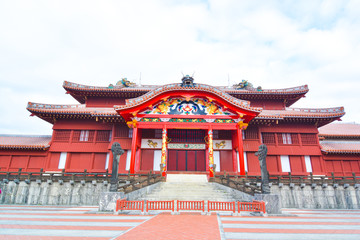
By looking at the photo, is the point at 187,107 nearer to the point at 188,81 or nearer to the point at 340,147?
the point at 188,81

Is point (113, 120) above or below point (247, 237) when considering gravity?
above

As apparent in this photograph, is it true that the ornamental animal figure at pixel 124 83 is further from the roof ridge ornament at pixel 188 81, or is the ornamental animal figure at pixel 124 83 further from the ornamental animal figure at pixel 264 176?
the ornamental animal figure at pixel 264 176

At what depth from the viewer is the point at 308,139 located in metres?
17.8

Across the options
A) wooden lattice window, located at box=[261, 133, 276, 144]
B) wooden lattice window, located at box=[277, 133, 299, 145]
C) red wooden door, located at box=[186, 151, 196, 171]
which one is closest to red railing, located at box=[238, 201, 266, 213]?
red wooden door, located at box=[186, 151, 196, 171]

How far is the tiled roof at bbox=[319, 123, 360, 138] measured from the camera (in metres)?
20.1

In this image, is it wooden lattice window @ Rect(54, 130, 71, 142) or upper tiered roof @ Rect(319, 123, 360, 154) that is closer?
upper tiered roof @ Rect(319, 123, 360, 154)

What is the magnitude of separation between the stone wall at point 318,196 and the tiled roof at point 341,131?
8.01 meters

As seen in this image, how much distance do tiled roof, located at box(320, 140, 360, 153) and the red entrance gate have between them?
36.3ft

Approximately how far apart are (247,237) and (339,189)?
13.2 m

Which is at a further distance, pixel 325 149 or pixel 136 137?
pixel 325 149

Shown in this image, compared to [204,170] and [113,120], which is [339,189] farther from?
[113,120]

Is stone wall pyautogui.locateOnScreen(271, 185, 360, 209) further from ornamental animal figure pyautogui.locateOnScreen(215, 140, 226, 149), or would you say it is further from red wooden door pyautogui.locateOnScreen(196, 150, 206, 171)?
red wooden door pyautogui.locateOnScreen(196, 150, 206, 171)

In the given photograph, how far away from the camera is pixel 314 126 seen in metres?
17.9

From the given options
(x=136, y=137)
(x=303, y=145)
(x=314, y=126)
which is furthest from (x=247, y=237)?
(x=314, y=126)
